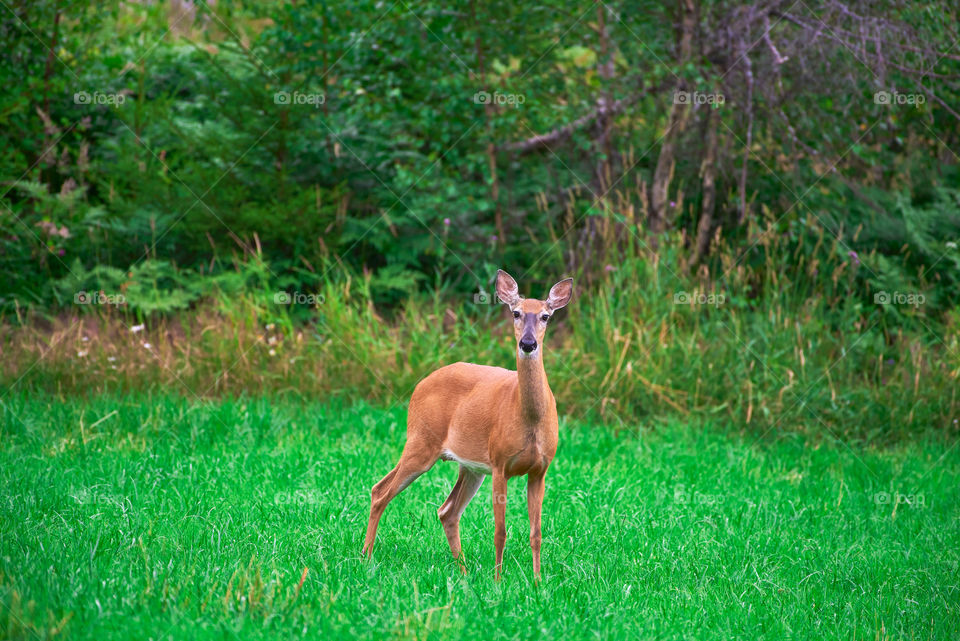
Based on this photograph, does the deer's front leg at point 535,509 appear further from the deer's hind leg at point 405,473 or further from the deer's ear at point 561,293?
the deer's ear at point 561,293

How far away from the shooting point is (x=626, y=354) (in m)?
8.13

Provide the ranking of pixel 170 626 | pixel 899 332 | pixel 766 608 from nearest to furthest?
1. pixel 170 626
2. pixel 766 608
3. pixel 899 332

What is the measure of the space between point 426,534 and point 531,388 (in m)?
1.43

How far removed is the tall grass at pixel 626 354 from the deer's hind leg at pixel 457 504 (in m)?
3.06

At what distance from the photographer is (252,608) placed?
3.64 meters

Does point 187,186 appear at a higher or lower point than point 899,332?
higher

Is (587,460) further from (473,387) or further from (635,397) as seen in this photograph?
(473,387)

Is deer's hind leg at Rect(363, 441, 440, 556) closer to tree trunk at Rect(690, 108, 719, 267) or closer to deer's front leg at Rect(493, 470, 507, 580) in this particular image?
deer's front leg at Rect(493, 470, 507, 580)

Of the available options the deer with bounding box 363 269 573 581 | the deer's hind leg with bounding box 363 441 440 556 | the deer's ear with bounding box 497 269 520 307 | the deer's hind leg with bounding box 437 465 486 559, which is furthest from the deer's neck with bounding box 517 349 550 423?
the deer's hind leg with bounding box 437 465 486 559

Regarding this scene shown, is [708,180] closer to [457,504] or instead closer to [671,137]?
[671,137]

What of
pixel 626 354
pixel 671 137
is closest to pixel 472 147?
pixel 671 137

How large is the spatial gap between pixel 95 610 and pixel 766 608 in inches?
113

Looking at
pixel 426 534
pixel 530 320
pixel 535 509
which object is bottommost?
pixel 426 534

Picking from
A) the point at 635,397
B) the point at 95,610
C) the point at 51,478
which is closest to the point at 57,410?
the point at 51,478
